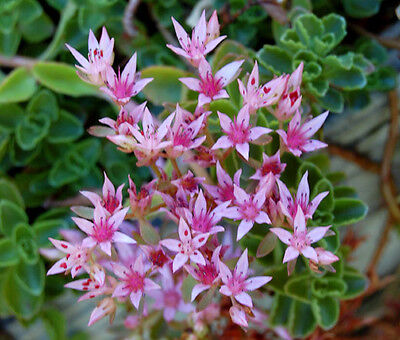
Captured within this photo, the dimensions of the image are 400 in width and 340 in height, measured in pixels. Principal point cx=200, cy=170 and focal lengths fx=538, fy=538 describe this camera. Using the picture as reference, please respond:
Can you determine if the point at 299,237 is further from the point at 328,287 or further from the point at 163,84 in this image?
the point at 163,84

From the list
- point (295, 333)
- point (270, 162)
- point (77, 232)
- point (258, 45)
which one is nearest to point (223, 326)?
point (295, 333)

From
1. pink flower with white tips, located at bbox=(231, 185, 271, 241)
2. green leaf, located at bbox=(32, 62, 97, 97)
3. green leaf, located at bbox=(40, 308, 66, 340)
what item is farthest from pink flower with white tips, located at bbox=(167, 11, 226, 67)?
green leaf, located at bbox=(40, 308, 66, 340)

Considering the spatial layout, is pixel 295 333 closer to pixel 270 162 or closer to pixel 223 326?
pixel 223 326

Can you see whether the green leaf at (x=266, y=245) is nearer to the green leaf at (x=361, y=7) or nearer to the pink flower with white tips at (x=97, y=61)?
the pink flower with white tips at (x=97, y=61)

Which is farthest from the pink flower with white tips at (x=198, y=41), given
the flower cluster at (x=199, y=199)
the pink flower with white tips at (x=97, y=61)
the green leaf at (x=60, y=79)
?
the green leaf at (x=60, y=79)

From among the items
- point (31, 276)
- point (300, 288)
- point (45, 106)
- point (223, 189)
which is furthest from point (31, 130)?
point (300, 288)

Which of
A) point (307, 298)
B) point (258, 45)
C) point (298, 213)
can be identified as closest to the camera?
point (298, 213)
